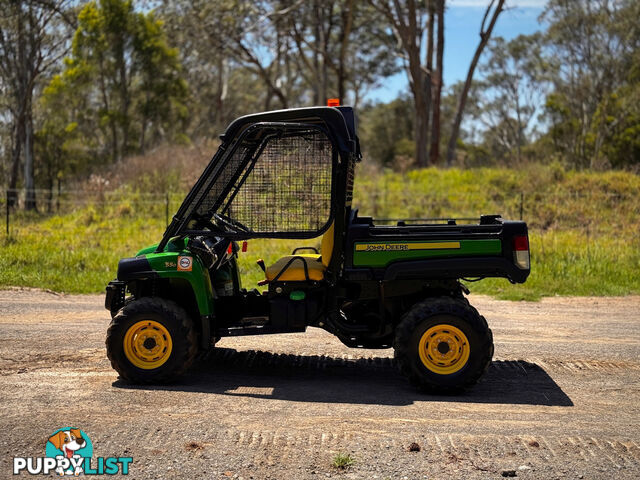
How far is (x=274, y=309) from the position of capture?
6102mm

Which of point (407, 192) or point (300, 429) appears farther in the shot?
point (407, 192)

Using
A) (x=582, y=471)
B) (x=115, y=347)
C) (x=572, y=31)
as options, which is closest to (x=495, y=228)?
(x=582, y=471)

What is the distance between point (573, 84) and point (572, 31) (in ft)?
11.6

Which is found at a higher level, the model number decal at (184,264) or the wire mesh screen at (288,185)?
the wire mesh screen at (288,185)

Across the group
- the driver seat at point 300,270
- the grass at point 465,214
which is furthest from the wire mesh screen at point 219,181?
the grass at point 465,214

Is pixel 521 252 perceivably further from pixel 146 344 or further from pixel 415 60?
pixel 415 60

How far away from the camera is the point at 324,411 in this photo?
5320 millimetres

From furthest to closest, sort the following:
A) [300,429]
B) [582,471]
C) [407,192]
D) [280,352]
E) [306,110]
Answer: [407,192]
[280,352]
[306,110]
[300,429]
[582,471]

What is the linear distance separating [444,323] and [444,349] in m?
0.21

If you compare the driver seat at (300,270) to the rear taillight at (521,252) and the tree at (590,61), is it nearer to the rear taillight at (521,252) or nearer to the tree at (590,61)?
the rear taillight at (521,252)

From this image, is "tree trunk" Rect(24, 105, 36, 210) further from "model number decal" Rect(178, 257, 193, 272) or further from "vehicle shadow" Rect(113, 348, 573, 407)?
"model number decal" Rect(178, 257, 193, 272)

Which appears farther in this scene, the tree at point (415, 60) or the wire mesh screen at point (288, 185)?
the tree at point (415, 60)

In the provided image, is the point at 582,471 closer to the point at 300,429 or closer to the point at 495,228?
the point at 300,429

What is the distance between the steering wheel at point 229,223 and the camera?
20.0ft
